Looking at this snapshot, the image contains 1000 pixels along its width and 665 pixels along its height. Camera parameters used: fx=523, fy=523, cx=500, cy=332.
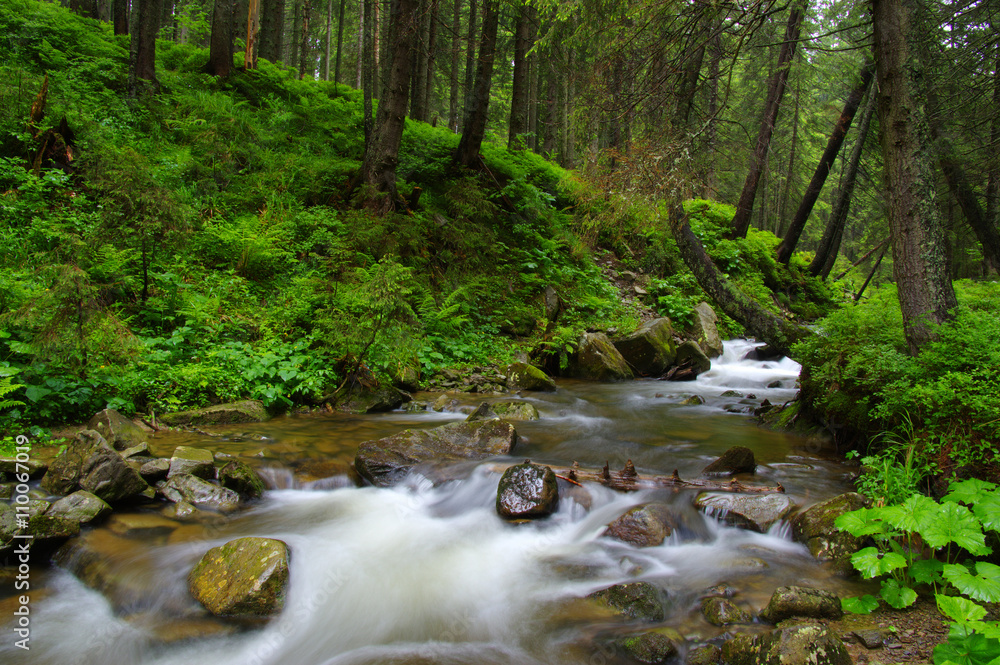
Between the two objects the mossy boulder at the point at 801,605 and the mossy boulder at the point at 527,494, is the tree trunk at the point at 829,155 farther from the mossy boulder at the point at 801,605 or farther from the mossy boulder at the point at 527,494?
the mossy boulder at the point at 801,605

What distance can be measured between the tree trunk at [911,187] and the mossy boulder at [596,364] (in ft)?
20.2

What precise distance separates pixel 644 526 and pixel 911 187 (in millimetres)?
4160

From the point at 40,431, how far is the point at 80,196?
17.9 feet

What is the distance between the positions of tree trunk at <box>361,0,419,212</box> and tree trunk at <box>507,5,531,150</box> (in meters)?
3.17

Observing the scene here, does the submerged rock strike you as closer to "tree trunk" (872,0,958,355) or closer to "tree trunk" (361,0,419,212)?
"tree trunk" (872,0,958,355)

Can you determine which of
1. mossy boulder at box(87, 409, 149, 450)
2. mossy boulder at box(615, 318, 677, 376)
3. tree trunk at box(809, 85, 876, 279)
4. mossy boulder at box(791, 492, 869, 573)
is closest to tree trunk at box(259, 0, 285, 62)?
mossy boulder at box(615, 318, 677, 376)

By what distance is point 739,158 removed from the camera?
8.20 meters

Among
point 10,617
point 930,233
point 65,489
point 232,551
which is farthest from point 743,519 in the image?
point 65,489

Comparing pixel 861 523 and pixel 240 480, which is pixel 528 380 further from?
pixel 861 523

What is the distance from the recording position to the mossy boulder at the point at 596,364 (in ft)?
36.1

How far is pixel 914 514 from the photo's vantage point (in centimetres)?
316

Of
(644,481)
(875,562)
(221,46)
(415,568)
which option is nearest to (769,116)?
(644,481)

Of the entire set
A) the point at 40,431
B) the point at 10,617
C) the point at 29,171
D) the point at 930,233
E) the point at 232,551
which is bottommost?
the point at 10,617

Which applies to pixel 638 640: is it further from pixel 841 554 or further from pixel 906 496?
pixel 906 496
